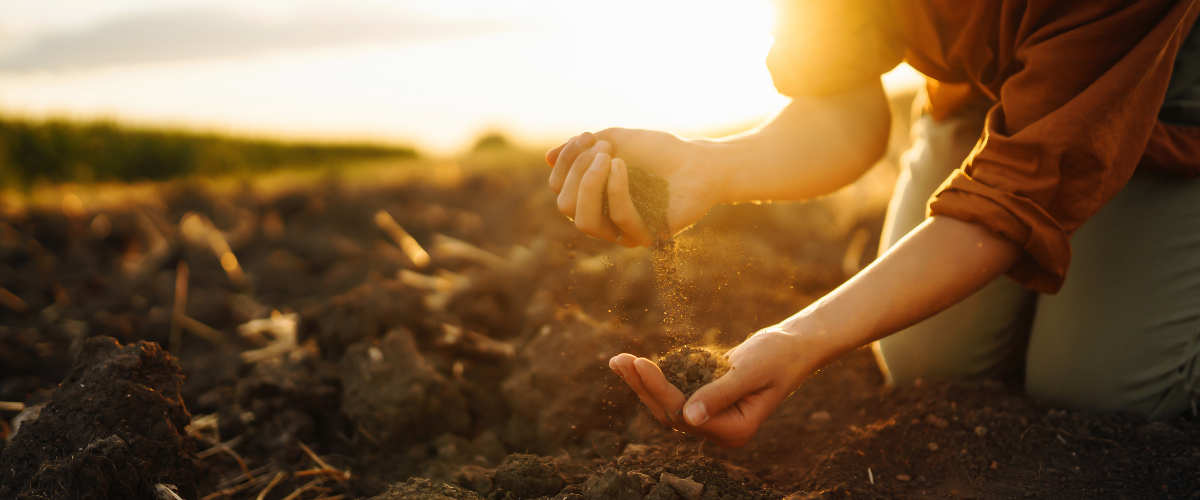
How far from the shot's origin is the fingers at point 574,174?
4.21 feet

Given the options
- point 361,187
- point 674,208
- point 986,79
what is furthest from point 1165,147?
point 361,187

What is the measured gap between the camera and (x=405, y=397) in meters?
1.67

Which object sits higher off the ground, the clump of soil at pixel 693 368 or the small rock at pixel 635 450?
the clump of soil at pixel 693 368

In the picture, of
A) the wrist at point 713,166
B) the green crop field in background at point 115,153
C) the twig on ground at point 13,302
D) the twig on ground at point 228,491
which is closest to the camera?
the wrist at point 713,166

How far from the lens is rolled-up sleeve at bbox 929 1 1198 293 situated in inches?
45.5

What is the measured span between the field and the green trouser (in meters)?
0.11

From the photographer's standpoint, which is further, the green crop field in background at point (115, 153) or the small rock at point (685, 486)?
the green crop field in background at point (115, 153)

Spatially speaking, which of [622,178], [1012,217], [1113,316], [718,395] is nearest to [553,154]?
[622,178]

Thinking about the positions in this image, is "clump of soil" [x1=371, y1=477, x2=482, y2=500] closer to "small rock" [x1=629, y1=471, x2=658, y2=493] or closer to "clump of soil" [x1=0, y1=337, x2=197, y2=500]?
"small rock" [x1=629, y1=471, x2=658, y2=493]

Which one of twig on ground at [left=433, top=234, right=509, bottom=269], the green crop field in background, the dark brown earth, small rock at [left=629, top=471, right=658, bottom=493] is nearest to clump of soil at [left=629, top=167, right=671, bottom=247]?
the dark brown earth

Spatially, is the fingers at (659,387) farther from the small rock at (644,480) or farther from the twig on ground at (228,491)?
the twig on ground at (228,491)

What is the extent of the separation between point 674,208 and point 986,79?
2.88 ft

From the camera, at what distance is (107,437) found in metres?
1.32

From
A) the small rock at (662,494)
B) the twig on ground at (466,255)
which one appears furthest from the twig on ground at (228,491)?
the twig on ground at (466,255)
